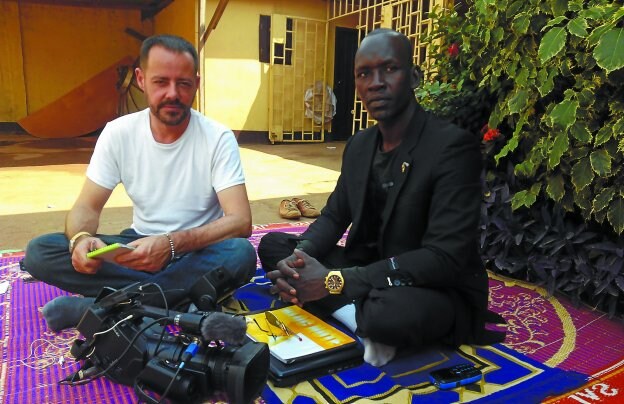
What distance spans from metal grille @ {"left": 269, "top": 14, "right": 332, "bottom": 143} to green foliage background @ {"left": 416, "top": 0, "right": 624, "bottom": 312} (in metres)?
6.69

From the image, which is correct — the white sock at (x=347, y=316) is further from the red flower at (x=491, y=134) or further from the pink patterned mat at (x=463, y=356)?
the red flower at (x=491, y=134)

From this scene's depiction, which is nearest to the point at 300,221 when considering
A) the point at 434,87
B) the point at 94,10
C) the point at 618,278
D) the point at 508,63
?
the point at 434,87

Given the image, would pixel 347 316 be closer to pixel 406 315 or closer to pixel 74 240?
pixel 406 315

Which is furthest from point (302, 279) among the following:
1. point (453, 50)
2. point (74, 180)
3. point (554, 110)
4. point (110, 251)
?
point (74, 180)

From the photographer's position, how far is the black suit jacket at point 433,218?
5.94ft

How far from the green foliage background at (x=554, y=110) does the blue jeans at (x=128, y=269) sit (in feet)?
4.97

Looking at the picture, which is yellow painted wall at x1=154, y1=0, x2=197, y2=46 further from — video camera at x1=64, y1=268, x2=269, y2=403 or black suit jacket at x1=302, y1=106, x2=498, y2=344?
video camera at x1=64, y1=268, x2=269, y2=403

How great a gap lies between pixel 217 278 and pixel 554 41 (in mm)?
1770

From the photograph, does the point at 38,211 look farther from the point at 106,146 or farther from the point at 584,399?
the point at 584,399

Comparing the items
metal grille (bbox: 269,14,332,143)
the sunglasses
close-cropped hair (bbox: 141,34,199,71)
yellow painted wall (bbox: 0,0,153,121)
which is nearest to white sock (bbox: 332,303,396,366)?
the sunglasses

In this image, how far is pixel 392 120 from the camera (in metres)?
2.00

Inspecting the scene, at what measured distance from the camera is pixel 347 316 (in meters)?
2.12

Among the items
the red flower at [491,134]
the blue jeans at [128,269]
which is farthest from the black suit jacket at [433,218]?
the red flower at [491,134]

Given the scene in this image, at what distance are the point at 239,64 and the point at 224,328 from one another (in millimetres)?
8609
